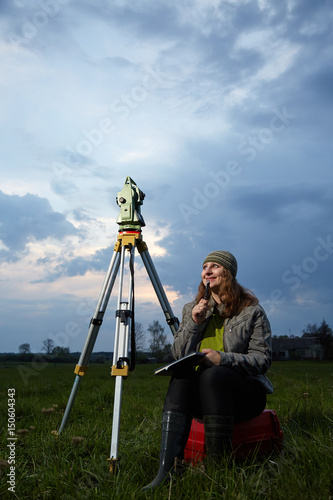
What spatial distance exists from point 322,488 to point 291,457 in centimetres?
72

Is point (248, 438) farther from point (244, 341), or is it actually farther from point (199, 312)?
point (199, 312)

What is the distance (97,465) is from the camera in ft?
9.89

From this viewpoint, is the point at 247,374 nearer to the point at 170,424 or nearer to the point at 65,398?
the point at 170,424

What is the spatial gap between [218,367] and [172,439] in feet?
2.02

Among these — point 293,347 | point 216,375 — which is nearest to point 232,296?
point 216,375

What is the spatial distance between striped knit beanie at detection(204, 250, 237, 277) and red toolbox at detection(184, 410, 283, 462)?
4.20 ft

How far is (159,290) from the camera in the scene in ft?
14.8

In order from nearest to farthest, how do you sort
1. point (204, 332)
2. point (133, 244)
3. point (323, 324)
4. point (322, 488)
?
point (322, 488) < point (204, 332) < point (133, 244) < point (323, 324)

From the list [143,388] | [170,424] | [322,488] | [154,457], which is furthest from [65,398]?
[322,488]

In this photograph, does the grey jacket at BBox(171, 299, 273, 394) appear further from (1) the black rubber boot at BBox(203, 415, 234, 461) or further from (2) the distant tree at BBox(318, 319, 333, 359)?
(2) the distant tree at BBox(318, 319, 333, 359)

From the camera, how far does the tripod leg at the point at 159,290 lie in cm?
447

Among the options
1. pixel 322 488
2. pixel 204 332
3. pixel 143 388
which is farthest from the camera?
pixel 143 388

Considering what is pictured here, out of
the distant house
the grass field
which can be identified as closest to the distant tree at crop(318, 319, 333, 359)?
the distant house

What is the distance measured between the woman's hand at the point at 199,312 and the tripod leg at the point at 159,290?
1.14m
